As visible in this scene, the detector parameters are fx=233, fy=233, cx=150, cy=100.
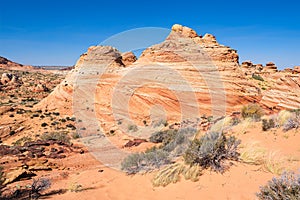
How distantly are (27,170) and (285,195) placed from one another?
8231 mm

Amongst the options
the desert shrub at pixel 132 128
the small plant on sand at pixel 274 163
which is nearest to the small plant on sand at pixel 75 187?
the small plant on sand at pixel 274 163

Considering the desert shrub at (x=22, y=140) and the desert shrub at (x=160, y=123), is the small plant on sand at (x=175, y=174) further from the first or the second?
the desert shrub at (x=22, y=140)

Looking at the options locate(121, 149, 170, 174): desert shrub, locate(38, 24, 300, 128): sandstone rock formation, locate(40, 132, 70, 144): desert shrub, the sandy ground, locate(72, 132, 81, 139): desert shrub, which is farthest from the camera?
locate(72, 132, 81, 139): desert shrub

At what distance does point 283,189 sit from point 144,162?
4080mm

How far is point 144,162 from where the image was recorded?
23.5 feet

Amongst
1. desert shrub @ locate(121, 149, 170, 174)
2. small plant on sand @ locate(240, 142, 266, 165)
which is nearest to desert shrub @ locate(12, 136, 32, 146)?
desert shrub @ locate(121, 149, 170, 174)

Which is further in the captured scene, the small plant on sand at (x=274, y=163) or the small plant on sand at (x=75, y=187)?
Result: the small plant on sand at (x=75, y=187)

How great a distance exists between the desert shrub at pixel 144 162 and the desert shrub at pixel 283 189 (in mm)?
3155

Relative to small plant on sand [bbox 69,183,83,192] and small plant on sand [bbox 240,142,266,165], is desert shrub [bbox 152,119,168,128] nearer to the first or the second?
small plant on sand [bbox 240,142,266,165]

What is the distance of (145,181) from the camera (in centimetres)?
622

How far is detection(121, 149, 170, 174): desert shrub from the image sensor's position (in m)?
6.86

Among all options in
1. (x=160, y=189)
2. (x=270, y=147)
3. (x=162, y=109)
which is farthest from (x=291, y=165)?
(x=162, y=109)

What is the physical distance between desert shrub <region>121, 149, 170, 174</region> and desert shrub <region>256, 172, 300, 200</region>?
3155 mm

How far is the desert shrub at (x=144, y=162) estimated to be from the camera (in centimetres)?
686
